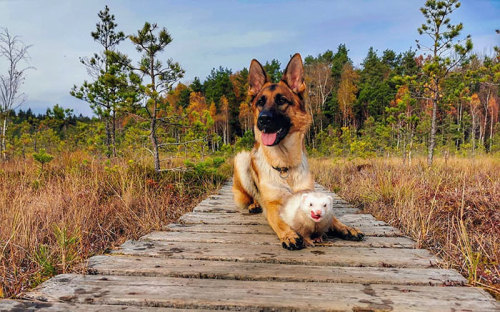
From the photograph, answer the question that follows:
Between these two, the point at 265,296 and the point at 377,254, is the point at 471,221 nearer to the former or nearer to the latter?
the point at 377,254

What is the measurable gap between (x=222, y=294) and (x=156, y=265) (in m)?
0.68

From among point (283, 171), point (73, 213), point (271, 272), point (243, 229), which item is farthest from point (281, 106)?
point (73, 213)

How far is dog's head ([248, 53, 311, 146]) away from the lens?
2.94 m

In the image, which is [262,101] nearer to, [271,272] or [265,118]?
[265,118]

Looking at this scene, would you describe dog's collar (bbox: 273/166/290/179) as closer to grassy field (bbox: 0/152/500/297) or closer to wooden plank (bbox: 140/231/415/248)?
wooden plank (bbox: 140/231/415/248)

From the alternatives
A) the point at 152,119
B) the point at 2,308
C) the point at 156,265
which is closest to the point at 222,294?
the point at 156,265

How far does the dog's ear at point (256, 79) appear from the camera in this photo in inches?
132

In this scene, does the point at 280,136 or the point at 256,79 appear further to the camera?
the point at 256,79

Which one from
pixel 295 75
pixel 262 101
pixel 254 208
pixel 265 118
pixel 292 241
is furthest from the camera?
pixel 254 208

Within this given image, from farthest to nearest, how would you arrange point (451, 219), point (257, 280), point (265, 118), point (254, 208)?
1. point (254, 208)
2. point (451, 219)
3. point (265, 118)
4. point (257, 280)

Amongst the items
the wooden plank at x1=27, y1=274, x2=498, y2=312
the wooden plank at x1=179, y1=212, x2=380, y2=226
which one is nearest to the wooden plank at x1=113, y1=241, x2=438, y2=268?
the wooden plank at x1=27, y1=274, x2=498, y2=312

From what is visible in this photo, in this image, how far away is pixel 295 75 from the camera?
3211 millimetres

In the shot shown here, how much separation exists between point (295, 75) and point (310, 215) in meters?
1.71

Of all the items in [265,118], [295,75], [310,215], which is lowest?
[310,215]
